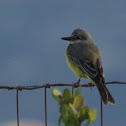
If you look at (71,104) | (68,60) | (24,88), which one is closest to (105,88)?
(68,60)

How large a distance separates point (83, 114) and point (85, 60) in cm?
381

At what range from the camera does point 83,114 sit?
1.82m

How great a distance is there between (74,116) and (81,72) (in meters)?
3.87

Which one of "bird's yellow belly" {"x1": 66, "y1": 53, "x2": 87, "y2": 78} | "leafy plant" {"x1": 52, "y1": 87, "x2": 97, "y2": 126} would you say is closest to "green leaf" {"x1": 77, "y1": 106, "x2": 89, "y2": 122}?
"leafy plant" {"x1": 52, "y1": 87, "x2": 97, "y2": 126}

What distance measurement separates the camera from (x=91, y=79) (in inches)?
208

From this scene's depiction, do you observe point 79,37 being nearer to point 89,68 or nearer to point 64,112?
point 89,68

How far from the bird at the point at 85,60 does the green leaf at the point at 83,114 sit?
275 cm

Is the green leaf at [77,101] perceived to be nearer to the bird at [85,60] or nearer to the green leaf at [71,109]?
the green leaf at [71,109]

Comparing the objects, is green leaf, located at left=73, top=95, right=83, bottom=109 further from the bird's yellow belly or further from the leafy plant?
the bird's yellow belly

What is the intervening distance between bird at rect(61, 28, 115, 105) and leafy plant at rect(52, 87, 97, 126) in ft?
8.98

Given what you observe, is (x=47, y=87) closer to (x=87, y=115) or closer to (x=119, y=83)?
(x=119, y=83)

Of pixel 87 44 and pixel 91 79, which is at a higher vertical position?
pixel 87 44

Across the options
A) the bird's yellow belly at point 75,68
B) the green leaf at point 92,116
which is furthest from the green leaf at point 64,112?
the bird's yellow belly at point 75,68

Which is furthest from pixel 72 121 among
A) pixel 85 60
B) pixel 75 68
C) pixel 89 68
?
pixel 75 68
